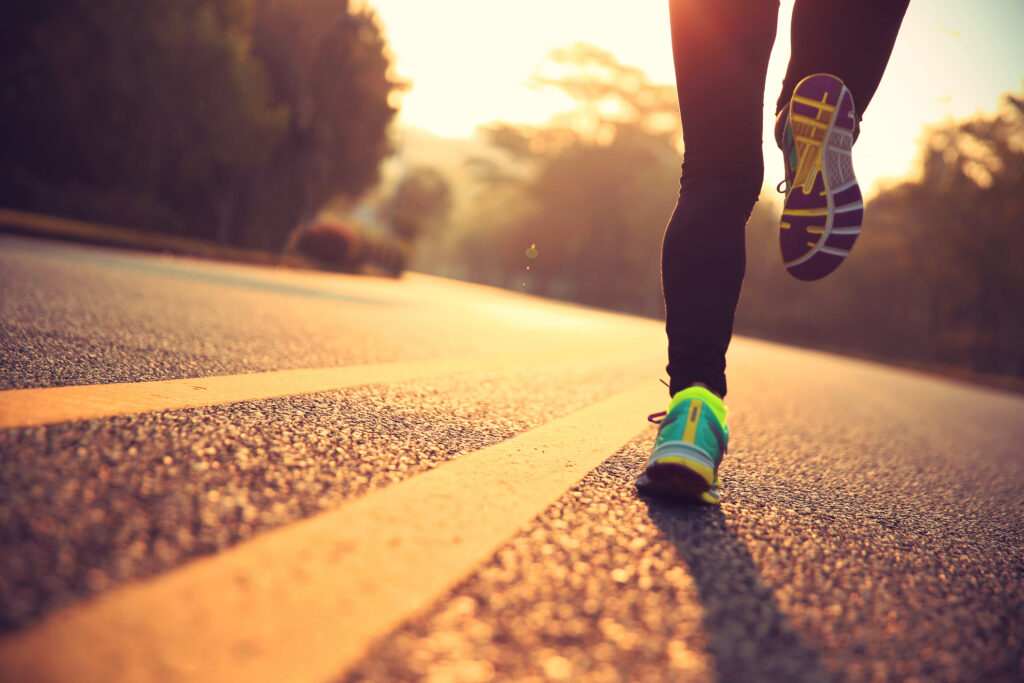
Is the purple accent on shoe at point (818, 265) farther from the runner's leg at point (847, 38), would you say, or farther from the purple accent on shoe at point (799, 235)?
the runner's leg at point (847, 38)

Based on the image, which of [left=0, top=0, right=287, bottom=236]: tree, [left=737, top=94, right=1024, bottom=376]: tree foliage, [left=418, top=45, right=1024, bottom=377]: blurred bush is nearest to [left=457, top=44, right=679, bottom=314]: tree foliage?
[left=418, top=45, right=1024, bottom=377]: blurred bush

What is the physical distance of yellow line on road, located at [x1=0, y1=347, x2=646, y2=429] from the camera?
1307 millimetres

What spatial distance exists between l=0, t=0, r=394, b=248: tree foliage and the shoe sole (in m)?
22.1

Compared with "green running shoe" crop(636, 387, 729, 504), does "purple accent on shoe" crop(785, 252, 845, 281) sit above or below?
above

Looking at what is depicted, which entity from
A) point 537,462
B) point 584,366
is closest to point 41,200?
point 584,366

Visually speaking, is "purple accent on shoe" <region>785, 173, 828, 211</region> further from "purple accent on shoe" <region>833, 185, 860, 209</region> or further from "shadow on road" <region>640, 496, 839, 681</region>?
"shadow on road" <region>640, 496, 839, 681</region>

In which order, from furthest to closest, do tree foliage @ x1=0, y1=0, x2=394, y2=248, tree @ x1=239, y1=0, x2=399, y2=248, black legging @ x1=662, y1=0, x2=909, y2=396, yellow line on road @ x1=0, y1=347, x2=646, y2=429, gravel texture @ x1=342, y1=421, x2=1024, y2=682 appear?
tree @ x1=239, y1=0, x2=399, y2=248
tree foliage @ x1=0, y1=0, x2=394, y2=248
black legging @ x1=662, y1=0, x2=909, y2=396
yellow line on road @ x1=0, y1=347, x2=646, y2=429
gravel texture @ x1=342, y1=421, x2=1024, y2=682

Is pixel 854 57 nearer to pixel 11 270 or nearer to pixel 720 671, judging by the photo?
pixel 720 671

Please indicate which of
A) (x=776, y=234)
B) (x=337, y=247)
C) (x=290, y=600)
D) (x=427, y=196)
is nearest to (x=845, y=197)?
(x=290, y=600)

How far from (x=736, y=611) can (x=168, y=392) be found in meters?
1.30

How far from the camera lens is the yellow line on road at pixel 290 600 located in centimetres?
63

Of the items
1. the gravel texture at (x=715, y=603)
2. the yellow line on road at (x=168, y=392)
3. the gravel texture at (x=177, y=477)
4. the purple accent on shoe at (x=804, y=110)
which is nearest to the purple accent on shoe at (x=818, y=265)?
the purple accent on shoe at (x=804, y=110)

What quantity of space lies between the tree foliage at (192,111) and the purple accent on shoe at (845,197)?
2208cm

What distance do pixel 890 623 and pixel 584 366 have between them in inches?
136
